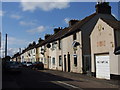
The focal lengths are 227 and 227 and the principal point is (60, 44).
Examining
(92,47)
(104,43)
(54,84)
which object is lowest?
(54,84)

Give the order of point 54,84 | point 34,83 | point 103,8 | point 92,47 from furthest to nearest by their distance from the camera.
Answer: point 103,8
point 92,47
point 34,83
point 54,84

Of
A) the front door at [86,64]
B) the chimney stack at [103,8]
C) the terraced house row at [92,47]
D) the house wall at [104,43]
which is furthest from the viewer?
the chimney stack at [103,8]

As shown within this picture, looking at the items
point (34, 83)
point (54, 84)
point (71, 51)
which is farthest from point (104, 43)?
point (71, 51)

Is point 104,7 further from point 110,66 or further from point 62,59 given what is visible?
point 110,66

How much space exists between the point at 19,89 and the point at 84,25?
16.8 meters

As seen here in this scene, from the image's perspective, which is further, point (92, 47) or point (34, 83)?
point (92, 47)

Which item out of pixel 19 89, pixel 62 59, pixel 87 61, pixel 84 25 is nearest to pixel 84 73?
pixel 87 61

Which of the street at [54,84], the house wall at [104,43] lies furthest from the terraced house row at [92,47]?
the street at [54,84]

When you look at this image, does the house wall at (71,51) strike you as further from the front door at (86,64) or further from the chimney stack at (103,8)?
the chimney stack at (103,8)

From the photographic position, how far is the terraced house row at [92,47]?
769 inches

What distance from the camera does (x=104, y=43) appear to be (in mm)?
20844

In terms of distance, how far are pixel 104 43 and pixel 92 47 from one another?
275cm

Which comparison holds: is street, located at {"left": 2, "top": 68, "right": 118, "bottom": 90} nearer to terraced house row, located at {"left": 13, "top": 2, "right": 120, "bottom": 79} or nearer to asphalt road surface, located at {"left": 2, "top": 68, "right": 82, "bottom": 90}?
asphalt road surface, located at {"left": 2, "top": 68, "right": 82, "bottom": 90}

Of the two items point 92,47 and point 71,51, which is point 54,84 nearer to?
point 92,47
